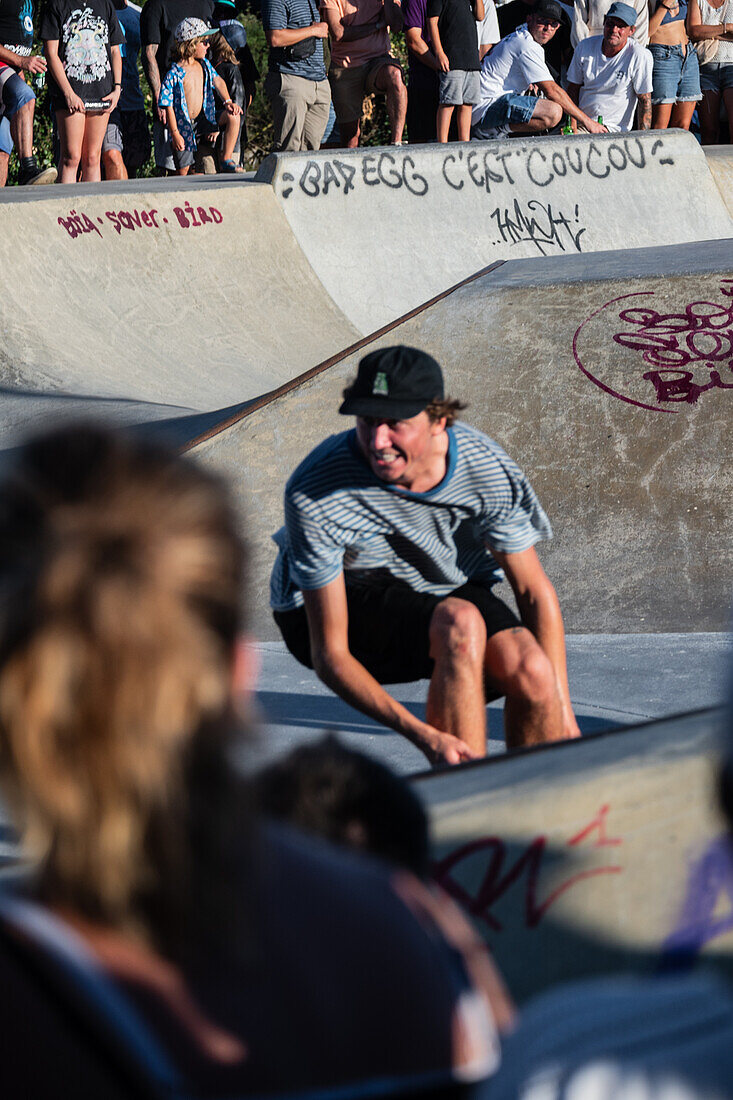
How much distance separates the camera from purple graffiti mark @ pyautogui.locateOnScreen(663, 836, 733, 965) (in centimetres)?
185

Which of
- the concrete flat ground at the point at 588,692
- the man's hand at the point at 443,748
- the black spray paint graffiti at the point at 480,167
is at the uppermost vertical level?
the black spray paint graffiti at the point at 480,167

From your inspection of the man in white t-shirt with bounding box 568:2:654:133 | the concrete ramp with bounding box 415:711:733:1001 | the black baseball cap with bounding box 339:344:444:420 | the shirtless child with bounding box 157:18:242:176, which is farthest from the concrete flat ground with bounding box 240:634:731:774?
the man in white t-shirt with bounding box 568:2:654:133

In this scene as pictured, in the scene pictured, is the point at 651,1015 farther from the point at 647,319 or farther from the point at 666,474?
the point at 647,319

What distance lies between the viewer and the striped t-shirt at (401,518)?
280 cm

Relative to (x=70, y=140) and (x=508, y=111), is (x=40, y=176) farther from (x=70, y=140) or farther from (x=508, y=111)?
(x=508, y=111)

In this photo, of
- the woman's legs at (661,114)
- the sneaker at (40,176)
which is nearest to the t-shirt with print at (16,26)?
the sneaker at (40,176)

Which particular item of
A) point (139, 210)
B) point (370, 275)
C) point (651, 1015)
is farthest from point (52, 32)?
point (651, 1015)

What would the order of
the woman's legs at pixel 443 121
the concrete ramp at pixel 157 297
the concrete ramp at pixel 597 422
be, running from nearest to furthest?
the concrete ramp at pixel 597 422, the concrete ramp at pixel 157 297, the woman's legs at pixel 443 121

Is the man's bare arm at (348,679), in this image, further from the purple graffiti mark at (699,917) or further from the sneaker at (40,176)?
the sneaker at (40,176)

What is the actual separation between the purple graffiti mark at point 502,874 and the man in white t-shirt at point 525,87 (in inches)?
400

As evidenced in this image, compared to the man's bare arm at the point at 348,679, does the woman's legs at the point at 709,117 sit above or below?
above

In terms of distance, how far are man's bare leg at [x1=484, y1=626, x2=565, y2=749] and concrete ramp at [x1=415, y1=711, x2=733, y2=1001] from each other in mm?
825

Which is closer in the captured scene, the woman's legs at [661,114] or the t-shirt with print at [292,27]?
the t-shirt with print at [292,27]

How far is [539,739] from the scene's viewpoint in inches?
109
